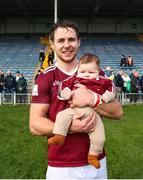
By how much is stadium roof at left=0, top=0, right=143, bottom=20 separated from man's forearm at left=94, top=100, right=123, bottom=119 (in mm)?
32451

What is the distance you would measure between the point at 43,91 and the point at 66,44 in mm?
369

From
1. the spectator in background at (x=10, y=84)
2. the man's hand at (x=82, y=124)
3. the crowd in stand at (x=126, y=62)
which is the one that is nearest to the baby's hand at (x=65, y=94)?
the man's hand at (x=82, y=124)

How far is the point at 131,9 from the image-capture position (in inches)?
1528

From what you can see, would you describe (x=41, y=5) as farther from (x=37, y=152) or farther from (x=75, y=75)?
(x=75, y=75)

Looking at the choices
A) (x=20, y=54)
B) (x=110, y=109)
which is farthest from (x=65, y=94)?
(x=20, y=54)

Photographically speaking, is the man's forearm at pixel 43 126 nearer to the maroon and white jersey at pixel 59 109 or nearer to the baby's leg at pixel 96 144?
the maroon and white jersey at pixel 59 109

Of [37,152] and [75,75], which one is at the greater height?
[75,75]

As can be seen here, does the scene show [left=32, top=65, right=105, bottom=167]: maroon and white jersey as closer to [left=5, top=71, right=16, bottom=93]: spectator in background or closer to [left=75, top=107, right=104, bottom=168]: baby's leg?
[left=75, top=107, right=104, bottom=168]: baby's leg

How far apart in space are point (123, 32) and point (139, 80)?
2151 cm

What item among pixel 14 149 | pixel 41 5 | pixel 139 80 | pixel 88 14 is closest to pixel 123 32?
pixel 88 14

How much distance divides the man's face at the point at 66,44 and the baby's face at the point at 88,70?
0.34 ft

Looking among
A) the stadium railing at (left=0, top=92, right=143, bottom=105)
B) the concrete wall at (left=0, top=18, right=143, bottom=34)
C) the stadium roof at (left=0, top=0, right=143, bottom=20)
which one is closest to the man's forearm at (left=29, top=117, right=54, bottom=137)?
the stadium railing at (left=0, top=92, right=143, bottom=105)

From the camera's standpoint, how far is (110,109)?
3.35 metres

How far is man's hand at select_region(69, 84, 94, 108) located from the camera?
3244 mm
